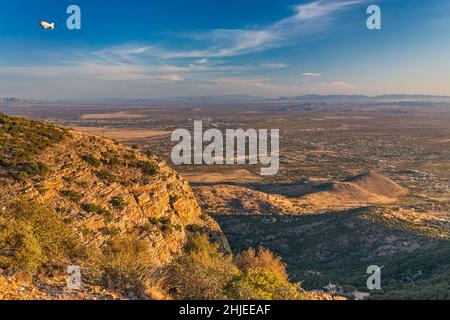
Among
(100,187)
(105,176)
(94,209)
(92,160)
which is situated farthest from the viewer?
(92,160)

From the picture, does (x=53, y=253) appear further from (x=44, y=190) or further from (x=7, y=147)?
(x=7, y=147)

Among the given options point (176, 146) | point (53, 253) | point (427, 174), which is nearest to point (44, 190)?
point (53, 253)

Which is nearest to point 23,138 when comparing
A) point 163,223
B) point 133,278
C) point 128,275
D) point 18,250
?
Result: point 163,223

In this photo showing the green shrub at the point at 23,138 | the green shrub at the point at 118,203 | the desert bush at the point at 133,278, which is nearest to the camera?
the desert bush at the point at 133,278

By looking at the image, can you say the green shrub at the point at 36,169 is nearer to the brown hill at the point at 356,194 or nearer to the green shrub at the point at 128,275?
the green shrub at the point at 128,275

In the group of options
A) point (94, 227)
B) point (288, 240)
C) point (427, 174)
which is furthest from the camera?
point (427, 174)

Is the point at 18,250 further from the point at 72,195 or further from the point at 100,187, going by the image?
the point at 100,187

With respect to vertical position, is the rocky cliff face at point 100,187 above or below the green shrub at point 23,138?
below

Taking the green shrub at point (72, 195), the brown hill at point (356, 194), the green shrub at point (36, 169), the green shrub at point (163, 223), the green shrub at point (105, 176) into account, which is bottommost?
the brown hill at point (356, 194)

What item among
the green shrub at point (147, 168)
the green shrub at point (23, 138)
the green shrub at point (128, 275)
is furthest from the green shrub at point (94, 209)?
the green shrub at point (128, 275)
